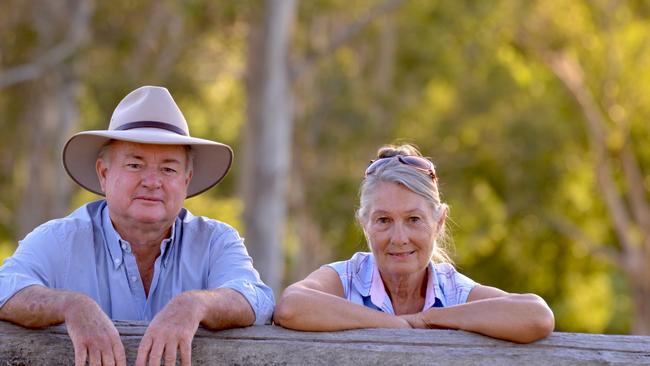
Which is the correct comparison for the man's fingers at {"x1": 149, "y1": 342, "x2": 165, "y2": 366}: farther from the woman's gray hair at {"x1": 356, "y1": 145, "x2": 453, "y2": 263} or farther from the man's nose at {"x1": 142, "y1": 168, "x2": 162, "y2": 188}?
the woman's gray hair at {"x1": 356, "y1": 145, "x2": 453, "y2": 263}

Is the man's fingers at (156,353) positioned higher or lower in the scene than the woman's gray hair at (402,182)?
lower

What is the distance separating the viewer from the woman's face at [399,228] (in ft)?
12.8

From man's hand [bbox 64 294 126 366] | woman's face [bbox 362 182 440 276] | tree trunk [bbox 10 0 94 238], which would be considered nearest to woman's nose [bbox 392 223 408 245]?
woman's face [bbox 362 182 440 276]

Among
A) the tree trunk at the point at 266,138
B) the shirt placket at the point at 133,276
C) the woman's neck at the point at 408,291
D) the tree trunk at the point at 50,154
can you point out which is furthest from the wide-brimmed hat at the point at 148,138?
the tree trunk at the point at 50,154

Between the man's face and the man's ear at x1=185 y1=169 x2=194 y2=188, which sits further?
the man's ear at x1=185 y1=169 x2=194 y2=188

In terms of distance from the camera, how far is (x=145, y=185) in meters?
3.76

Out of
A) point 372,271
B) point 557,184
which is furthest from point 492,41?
point 372,271

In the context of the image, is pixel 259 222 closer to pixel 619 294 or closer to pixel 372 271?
pixel 372 271

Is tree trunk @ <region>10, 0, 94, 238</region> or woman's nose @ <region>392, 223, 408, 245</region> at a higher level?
tree trunk @ <region>10, 0, 94, 238</region>

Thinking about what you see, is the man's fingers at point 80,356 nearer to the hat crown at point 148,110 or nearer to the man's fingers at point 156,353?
the man's fingers at point 156,353

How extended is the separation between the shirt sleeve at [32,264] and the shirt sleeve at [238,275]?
45 cm

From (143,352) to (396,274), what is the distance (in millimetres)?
985

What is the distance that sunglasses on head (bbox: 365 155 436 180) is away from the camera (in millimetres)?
3984

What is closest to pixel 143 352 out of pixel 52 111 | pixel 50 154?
pixel 50 154
